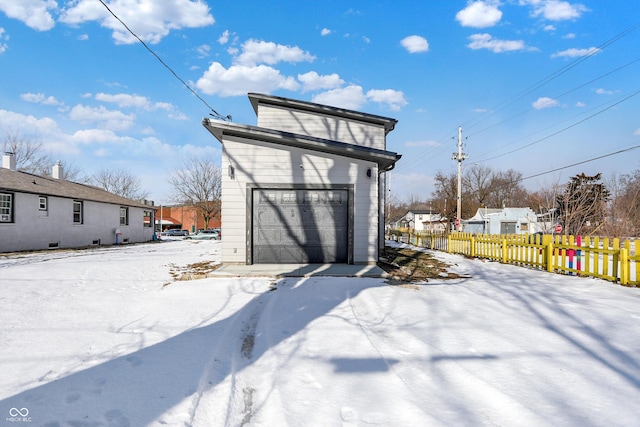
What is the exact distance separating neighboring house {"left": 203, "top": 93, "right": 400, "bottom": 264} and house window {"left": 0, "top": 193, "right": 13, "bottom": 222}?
14.3 meters

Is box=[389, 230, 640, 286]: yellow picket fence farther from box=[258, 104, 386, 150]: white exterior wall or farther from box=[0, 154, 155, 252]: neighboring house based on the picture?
box=[0, 154, 155, 252]: neighboring house

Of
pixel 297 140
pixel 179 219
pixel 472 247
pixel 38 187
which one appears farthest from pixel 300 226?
pixel 179 219

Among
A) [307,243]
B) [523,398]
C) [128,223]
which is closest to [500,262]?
[307,243]

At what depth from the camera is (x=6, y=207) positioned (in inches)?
659

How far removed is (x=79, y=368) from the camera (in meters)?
3.33

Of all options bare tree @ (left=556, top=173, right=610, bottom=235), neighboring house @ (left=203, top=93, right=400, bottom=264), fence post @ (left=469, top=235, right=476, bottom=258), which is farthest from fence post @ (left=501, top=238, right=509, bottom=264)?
bare tree @ (left=556, top=173, right=610, bottom=235)

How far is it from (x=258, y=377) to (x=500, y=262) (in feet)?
37.9

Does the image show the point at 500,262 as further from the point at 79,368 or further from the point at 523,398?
the point at 79,368

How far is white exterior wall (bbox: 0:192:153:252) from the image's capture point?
17.1m

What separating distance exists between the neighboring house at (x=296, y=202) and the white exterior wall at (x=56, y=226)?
569 inches

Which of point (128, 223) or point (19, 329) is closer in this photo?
point (19, 329)

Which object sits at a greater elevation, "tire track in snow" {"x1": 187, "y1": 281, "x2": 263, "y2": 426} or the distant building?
the distant building

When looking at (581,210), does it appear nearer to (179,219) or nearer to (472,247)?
(472,247)

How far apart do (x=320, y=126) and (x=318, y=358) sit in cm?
1155
